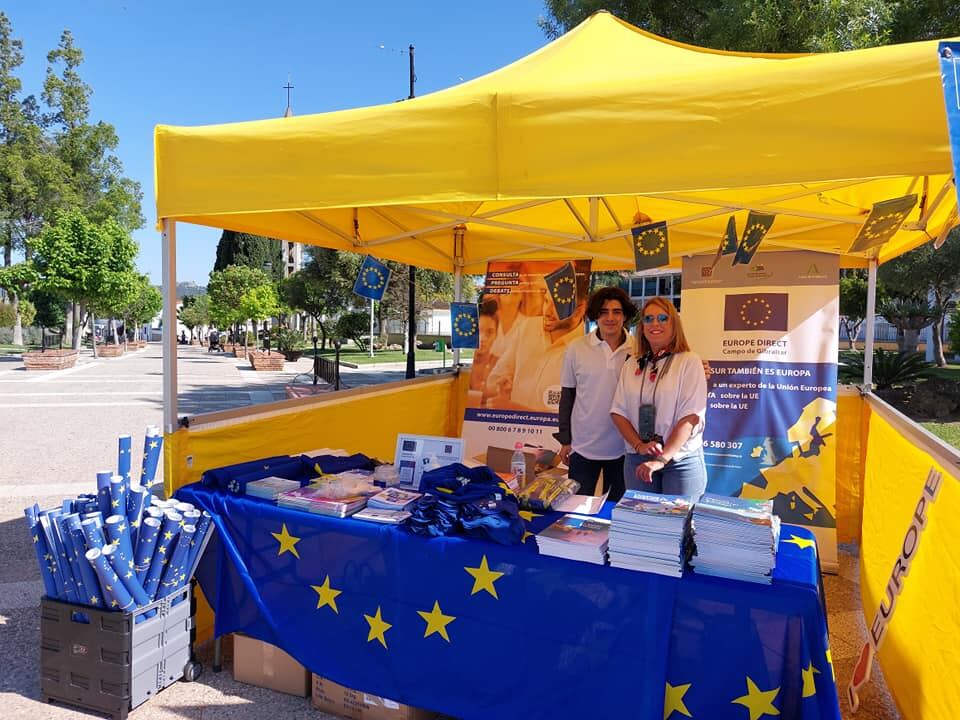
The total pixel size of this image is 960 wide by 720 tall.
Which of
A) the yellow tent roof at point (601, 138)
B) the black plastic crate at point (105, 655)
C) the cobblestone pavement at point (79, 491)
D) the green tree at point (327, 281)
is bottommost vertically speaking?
the cobblestone pavement at point (79, 491)

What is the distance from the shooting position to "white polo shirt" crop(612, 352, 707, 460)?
277cm

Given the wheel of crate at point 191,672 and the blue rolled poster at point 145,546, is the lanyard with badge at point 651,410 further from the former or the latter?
the wheel of crate at point 191,672

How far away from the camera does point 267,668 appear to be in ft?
9.15

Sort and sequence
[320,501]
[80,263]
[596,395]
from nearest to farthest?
[320,501]
[596,395]
[80,263]

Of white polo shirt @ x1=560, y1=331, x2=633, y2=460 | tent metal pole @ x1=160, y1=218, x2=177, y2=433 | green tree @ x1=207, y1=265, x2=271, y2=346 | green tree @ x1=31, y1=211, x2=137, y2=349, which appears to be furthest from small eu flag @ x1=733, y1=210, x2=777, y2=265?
green tree @ x1=207, y1=265, x2=271, y2=346

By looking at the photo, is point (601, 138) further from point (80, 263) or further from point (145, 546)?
point (80, 263)

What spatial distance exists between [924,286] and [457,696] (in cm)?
1777

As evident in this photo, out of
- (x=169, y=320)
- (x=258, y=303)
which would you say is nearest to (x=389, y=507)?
(x=169, y=320)

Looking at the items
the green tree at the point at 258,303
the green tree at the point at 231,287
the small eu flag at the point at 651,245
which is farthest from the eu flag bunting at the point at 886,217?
the green tree at the point at 231,287

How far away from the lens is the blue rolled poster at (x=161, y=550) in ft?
8.49

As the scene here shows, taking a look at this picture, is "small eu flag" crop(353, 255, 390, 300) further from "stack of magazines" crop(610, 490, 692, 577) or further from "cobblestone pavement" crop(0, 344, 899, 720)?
"stack of magazines" crop(610, 490, 692, 577)

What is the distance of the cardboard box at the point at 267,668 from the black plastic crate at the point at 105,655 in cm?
29

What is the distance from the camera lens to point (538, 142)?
2.33 metres

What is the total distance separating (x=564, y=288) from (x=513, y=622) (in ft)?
12.1
